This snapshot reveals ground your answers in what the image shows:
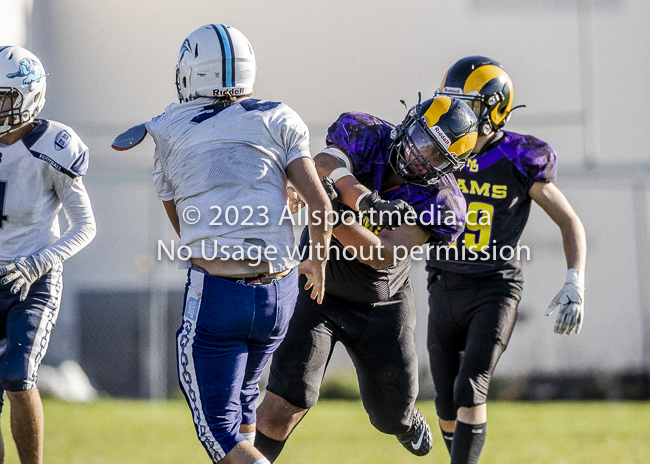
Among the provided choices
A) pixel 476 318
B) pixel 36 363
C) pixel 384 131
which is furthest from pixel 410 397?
pixel 36 363

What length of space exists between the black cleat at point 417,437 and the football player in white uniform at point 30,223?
5.60 ft

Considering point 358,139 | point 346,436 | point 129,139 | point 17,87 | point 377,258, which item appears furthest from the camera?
point 346,436

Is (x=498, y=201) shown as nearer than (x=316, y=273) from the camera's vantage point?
No

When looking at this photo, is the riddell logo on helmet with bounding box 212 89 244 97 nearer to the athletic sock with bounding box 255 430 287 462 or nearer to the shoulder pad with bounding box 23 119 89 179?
the shoulder pad with bounding box 23 119 89 179

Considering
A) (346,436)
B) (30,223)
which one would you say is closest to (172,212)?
(30,223)

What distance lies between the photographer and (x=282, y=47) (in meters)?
11.5

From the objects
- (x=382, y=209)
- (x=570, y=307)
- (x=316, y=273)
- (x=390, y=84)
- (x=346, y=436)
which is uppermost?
(x=382, y=209)

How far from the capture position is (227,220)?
268cm

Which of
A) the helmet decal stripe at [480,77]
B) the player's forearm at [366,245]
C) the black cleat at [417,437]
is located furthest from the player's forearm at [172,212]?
the helmet decal stripe at [480,77]

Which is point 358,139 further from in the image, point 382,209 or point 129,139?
point 129,139

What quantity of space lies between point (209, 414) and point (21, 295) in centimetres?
126

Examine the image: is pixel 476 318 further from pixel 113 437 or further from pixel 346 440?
pixel 113 437

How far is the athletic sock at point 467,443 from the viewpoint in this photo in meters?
3.68

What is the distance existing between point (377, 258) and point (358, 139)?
0.52 metres
